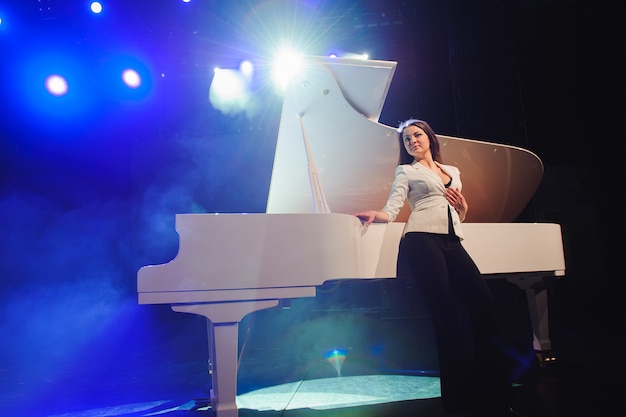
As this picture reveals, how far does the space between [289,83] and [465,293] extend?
1.27 metres

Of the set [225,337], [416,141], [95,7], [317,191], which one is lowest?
[225,337]

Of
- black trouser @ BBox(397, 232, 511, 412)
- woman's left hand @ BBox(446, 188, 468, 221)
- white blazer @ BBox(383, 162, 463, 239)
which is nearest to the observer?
black trouser @ BBox(397, 232, 511, 412)

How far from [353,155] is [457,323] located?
3.71 ft

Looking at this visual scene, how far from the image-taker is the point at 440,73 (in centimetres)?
452

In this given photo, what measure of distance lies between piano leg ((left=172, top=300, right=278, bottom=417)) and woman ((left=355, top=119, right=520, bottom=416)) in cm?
61

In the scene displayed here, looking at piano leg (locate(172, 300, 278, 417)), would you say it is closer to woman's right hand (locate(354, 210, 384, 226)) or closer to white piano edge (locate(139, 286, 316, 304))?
white piano edge (locate(139, 286, 316, 304))

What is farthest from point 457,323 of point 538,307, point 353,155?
point 538,307

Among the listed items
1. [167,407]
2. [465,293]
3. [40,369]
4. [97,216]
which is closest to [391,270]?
[465,293]

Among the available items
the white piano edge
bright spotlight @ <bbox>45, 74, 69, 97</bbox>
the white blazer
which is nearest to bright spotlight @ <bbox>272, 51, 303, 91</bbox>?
the white blazer

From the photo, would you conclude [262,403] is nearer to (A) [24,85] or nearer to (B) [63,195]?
(B) [63,195]

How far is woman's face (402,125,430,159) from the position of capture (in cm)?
198

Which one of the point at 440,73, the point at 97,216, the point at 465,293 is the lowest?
the point at 465,293

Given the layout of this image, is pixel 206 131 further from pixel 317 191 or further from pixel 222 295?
pixel 222 295

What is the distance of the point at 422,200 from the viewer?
1.86m
